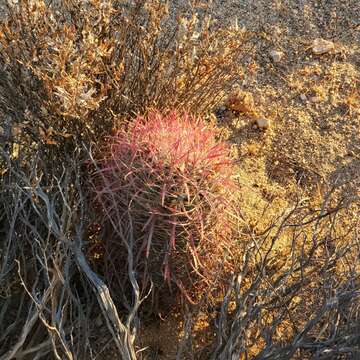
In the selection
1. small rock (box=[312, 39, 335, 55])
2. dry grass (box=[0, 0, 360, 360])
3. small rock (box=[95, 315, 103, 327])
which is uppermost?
small rock (box=[312, 39, 335, 55])

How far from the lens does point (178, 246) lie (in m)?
2.26

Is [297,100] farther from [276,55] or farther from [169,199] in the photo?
[169,199]

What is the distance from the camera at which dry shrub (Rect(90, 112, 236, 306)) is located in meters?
2.16

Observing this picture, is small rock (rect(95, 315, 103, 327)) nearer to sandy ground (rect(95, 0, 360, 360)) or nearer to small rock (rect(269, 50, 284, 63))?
sandy ground (rect(95, 0, 360, 360))

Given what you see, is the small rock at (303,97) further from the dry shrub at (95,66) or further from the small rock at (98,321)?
the small rock at (98,321)

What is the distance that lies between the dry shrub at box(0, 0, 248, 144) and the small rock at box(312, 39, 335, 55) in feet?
3.54

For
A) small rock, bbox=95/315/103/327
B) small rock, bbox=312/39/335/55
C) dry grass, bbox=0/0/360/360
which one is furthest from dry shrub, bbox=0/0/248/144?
small rock, bbox=312/39/335/55

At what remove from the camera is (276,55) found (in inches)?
152

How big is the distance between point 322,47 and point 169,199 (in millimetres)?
2135

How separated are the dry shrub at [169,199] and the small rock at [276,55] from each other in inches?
63.4

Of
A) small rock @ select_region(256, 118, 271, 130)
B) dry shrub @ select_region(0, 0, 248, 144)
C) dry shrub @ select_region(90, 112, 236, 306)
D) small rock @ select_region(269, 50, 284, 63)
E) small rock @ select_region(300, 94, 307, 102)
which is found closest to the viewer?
dry shrub @ select_region(90, 112, 236, 306)

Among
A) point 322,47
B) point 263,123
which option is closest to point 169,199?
point 263,123

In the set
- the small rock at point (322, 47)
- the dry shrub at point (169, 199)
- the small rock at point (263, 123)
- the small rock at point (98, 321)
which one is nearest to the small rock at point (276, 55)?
the small rock at point (322, 47)

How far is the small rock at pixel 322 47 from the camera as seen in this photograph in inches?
153
